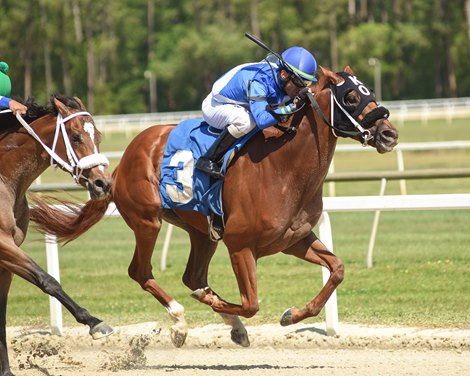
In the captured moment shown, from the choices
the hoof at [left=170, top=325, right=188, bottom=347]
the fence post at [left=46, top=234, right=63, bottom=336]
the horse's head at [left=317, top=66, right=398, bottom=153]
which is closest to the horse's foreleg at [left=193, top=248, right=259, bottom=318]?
the hoof at [left=170, top=325, right=188, bottom=347]

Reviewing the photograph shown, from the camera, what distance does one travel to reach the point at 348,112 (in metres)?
6.43

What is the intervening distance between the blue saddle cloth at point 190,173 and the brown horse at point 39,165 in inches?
38.0

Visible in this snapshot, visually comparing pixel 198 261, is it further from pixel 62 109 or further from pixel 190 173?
pixel 62 109

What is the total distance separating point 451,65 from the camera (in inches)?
2122

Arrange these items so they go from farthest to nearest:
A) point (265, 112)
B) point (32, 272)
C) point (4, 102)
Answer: point (265, 112), point (4, 102), point (32, 272)

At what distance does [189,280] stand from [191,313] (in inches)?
61.5

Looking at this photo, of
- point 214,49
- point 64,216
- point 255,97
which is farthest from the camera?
point 214,49

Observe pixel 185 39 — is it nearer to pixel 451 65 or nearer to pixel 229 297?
pixel 451 65

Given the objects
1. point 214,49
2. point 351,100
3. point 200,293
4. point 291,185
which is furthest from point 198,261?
point 214,49

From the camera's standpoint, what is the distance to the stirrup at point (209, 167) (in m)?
6.72

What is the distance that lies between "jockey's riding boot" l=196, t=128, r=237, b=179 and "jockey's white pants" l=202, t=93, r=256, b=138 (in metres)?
0.07

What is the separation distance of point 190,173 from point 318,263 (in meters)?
1.02

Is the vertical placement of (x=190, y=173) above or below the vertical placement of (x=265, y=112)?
below

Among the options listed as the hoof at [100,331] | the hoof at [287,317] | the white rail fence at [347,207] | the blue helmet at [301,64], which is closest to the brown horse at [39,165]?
the hoof at [100,331]
